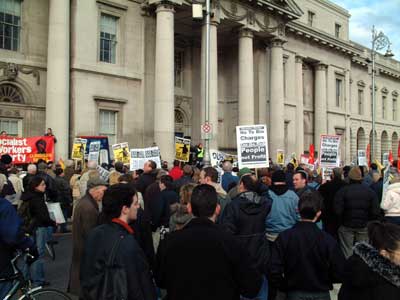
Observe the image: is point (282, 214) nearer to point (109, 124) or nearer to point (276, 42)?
point (109, 124)

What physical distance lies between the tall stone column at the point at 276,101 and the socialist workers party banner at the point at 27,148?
17.0m

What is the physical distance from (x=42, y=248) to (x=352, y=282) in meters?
6.69

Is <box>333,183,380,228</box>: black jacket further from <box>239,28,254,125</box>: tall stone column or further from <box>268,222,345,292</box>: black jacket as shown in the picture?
<box>239,28,254,125</box>: tall stone column

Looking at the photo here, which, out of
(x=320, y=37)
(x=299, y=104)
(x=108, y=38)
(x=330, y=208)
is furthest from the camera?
(x=320, y=37)

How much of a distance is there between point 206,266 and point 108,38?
73.6ft

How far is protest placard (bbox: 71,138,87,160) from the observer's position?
1881cm

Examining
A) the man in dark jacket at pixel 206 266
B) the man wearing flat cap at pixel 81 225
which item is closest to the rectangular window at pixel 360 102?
the man wearing flat cap at pixel 81 225

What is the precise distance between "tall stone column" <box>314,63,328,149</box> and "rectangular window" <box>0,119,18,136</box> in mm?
25475

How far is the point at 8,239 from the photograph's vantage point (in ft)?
15.6

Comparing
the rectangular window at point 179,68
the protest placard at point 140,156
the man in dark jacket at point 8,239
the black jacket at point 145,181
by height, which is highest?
the rectangular window at point 179,68

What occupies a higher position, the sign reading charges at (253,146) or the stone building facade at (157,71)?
the stone building facade at (157,71)

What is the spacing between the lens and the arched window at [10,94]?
821 inches

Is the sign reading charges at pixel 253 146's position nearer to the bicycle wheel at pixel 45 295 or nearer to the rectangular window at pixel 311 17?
the bicycle wheel at pixel 45 295

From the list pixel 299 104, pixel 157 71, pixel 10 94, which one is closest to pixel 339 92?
pixel 299 104
